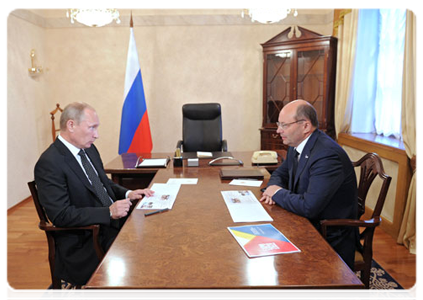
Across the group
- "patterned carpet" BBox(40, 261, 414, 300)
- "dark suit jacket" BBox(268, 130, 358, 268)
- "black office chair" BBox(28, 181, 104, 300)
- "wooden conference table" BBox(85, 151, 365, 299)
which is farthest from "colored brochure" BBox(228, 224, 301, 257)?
"patterned carpet" BBox(40, 261, 414, 300)

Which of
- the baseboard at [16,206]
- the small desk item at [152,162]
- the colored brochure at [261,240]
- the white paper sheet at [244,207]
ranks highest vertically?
the small desk item at [152,162]

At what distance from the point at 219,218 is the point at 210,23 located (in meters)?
4.36

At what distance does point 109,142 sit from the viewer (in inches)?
226

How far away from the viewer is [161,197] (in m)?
2.07

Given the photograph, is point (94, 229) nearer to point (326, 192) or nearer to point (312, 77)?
point (326, 192)

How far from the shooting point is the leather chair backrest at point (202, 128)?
15.0 ft

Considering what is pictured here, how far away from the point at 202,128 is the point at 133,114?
3.29ft

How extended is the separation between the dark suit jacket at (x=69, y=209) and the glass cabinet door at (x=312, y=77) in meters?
3.62

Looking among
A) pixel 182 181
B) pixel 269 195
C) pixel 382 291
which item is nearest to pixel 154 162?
pixel 182 181

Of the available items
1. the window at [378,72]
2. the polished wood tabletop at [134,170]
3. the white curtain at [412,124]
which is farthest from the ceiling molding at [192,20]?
the polished wood tabletop at [134,170]

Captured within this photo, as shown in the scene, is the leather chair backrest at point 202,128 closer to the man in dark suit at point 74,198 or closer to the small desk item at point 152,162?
the small desk item at point 152,162

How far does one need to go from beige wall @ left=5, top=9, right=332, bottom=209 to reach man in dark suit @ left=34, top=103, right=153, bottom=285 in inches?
141

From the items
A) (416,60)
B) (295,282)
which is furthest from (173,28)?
(295,282)

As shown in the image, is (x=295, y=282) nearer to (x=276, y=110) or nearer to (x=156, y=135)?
(x=276, y=110)
